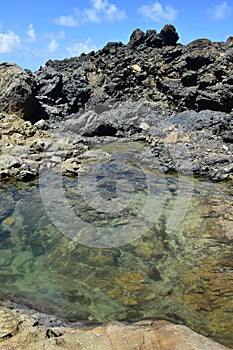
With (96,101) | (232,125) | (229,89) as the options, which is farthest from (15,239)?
(96,101)

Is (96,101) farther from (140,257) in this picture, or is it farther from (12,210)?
(140,257)

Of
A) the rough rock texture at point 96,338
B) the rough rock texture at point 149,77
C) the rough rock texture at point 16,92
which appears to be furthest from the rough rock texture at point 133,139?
the rough rock texture at point 96,338

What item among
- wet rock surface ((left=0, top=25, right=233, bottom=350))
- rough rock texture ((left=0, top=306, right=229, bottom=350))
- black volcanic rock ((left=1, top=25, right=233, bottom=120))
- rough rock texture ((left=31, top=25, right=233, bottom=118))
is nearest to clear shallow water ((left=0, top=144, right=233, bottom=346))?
wet rock surface ((left=0, top=25, right=233, bottom=350))

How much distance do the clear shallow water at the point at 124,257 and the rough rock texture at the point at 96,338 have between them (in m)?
0.98

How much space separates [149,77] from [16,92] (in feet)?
49.0

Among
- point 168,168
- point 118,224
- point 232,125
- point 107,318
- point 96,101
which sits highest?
Result: point 96,101

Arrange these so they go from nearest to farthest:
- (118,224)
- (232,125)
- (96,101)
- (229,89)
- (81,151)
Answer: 1. (118,224)
2. (81,151)
3. (232,125)
4. (229,89)
5. (96,101)

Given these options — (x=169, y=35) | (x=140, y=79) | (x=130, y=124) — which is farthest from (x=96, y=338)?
(x=169, y=35)

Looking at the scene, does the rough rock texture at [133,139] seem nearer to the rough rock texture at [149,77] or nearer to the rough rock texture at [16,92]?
the rough rock texture at [16,92]

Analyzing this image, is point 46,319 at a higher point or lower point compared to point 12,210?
lower

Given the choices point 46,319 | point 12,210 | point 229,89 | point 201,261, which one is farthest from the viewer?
point 229,89

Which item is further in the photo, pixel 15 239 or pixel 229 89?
pixel 229 89

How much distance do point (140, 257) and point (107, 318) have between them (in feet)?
9.06

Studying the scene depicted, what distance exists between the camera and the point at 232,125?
21.4 metres
